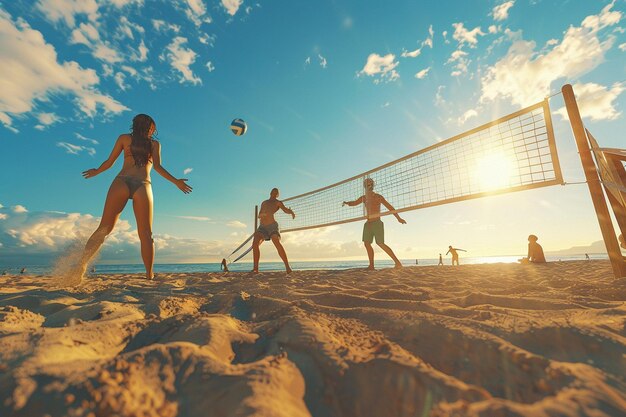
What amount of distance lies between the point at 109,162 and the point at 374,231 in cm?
510

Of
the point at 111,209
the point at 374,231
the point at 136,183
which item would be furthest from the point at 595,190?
the point at 111,209

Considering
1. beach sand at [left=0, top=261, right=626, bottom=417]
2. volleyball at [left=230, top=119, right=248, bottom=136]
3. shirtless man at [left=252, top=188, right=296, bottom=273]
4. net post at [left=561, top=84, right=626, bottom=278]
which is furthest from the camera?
volleyball at [left=230, top=119, right=248, bottom=136]

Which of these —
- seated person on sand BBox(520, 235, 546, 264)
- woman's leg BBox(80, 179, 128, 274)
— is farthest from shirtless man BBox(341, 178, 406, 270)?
woman's leg BBox(80, 179, 128, 274)

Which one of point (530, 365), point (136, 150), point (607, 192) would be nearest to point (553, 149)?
point (607, 192)

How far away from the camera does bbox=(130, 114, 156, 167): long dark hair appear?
3.34 metres

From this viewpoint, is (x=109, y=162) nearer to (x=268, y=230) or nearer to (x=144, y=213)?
(x=144, y=213)

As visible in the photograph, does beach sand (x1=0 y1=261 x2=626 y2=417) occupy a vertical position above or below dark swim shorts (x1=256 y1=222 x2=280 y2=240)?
below

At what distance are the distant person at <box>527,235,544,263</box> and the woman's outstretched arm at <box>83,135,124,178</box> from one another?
9492mm

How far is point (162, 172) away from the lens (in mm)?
3461

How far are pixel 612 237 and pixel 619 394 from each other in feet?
10.7

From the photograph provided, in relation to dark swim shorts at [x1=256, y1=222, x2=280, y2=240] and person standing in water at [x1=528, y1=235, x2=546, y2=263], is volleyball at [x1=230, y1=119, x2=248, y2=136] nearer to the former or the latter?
dark swim shorts at [x1=256, y1=222, x2=280, y2=240]

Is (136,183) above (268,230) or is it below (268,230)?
above

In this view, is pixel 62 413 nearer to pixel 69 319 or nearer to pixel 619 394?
pixel 69 319

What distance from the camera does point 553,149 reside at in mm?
3797
